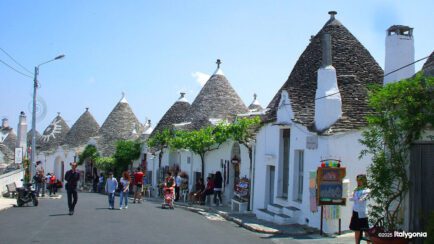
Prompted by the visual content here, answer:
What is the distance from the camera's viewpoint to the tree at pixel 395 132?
9.84 m

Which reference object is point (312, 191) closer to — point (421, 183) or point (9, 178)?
point (421, 183)

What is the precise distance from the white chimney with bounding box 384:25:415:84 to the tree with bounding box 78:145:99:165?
32.5 m

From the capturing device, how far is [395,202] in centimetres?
1096

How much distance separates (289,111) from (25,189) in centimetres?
989

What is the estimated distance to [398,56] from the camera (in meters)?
13.9

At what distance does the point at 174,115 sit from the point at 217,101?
620cm

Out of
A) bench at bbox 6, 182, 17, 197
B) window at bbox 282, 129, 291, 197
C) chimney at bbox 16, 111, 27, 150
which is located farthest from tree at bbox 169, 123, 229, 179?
chimney at bbox 16, 111, 27, 150

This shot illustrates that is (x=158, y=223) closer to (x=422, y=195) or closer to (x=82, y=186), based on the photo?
(x=422, y=195)

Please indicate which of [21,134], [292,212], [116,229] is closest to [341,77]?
[292,212]

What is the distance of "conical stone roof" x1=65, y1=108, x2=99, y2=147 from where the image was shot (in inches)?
1955

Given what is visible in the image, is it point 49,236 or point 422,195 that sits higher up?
point 422,195

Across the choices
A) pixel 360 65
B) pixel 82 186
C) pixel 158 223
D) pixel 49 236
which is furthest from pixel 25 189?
pixel 82 186

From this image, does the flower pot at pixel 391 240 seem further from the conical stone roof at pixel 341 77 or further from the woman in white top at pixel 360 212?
the conical stone roof at pixel 341 77

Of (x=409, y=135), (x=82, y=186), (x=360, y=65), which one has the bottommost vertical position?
(x=82, y=186)
